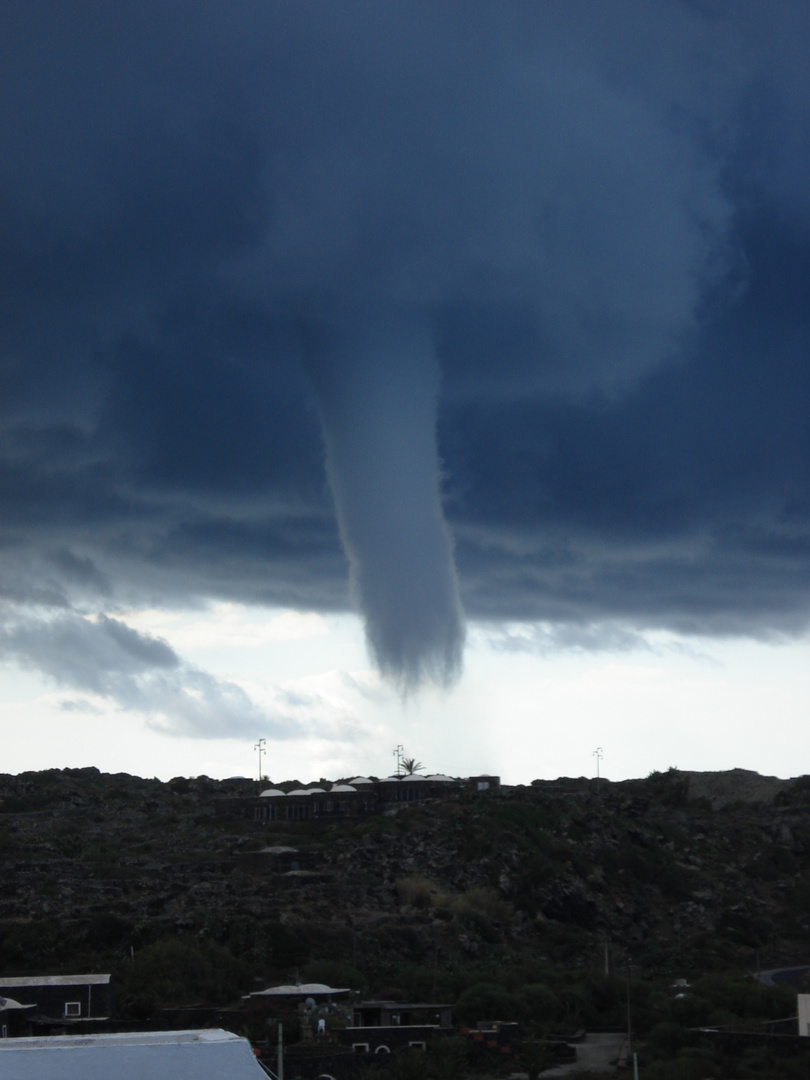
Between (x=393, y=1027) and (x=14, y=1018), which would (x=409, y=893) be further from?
(x=14, y=1018)

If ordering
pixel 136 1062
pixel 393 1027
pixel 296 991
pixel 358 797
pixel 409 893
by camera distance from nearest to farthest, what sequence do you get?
pixel 136 1062 < pixel 393 1027 < pixel 296 991 < pixel 409 893 < pixel 358 797

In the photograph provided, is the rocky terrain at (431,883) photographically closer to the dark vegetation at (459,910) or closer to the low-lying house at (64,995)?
the dark vegetation at (459,910)

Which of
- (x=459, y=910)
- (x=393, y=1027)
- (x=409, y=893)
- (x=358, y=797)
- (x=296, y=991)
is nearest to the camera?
(x=393, y=1027)

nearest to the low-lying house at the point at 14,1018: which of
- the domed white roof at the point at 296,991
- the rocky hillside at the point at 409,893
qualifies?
the rocky hillside at the point at 409,893

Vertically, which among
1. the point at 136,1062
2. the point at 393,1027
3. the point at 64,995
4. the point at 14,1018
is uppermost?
the point at 136,1062

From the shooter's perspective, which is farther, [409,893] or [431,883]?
[431,883]

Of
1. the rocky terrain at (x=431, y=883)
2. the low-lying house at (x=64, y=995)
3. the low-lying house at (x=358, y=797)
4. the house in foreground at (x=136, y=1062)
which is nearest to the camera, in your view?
the house in foreground at (x=136, y=1062)

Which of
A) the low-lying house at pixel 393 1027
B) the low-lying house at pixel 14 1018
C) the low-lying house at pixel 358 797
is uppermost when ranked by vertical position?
the low-lying house at pixel 358 797

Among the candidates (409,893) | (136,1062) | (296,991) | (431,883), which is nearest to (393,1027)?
(296,991)
